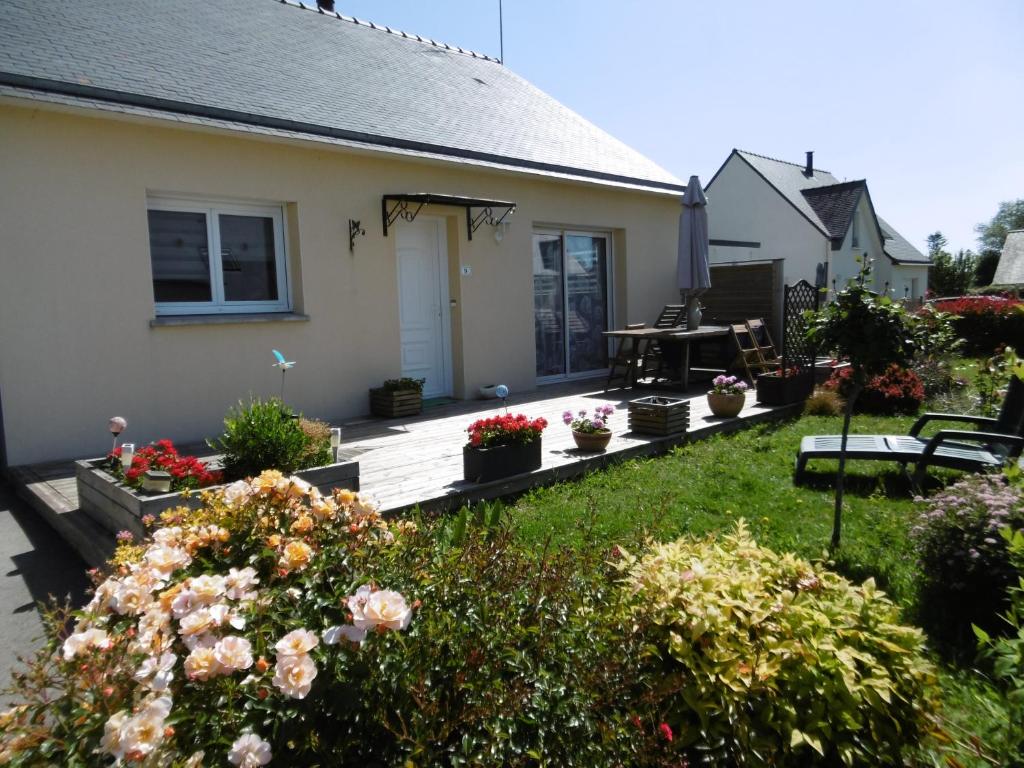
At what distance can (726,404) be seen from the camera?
26.4ft

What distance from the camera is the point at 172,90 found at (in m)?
7.05

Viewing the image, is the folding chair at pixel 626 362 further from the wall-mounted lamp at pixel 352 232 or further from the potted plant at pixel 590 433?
the wall-mounted lamp at pixel 352 232

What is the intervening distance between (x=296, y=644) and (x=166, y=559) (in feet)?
2.03

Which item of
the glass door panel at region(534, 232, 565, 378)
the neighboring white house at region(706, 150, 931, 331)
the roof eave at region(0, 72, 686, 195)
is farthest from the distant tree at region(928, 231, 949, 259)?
the roof eave at region(0, 72, 686, 195)

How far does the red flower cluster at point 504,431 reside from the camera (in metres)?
5.40

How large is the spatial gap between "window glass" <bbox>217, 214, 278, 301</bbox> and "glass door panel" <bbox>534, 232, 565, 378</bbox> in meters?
4.27

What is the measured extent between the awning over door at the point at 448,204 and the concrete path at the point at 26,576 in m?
5.00

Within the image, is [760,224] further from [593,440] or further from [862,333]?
[862,333]

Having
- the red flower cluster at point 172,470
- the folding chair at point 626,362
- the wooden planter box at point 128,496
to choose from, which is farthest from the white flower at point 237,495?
the folding chair at point 626,362

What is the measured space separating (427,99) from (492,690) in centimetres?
1010

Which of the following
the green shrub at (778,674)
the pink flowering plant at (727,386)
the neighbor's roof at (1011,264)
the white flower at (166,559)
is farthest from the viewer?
the neighbor's roof at (1011,264)

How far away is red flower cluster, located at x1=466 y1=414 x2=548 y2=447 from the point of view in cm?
540

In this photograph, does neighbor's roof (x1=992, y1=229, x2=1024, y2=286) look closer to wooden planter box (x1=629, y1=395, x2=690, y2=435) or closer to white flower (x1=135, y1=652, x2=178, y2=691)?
wooden planter box (x1=629, y1=395, x2=690, y2=435)

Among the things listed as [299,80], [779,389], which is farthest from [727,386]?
[299,80]
